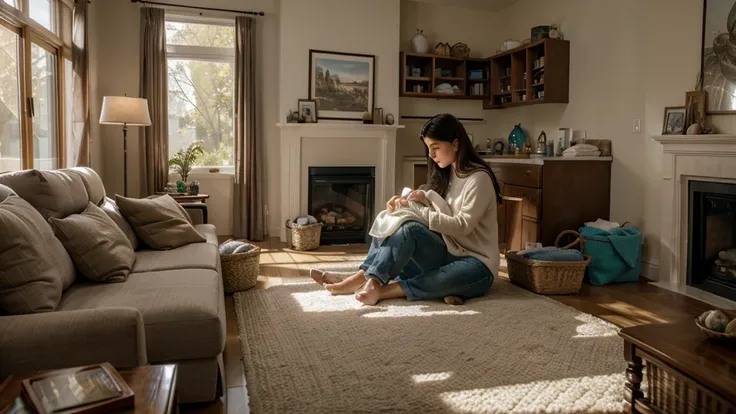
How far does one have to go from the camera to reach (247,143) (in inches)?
230

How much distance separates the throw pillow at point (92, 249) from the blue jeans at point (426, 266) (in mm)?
1415

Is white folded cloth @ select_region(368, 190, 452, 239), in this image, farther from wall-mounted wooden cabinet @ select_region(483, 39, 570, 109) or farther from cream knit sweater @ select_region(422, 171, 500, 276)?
wall-mounted wooden cabinet @ select_region(483, 39, 570, 109)

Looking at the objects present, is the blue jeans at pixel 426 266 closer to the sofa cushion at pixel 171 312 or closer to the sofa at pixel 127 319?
the sofa at pixel 127 319

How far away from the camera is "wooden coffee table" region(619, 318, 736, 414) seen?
5.08 feet

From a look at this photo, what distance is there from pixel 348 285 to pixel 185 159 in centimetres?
293

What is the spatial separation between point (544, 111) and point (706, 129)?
6.84ft

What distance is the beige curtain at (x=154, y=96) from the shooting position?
218 inches

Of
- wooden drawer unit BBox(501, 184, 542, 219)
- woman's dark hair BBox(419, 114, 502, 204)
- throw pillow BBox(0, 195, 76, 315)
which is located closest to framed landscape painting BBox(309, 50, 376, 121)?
wooden drawer unit BBox(501, 184, 542, 219)

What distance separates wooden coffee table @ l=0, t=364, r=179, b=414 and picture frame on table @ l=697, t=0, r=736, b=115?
3801 millimetres

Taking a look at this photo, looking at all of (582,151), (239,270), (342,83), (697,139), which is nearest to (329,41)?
(342,83)

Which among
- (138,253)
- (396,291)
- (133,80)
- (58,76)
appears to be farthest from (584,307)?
(133,80)

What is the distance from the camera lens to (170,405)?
123 cm

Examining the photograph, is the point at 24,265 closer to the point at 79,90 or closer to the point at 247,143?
the point at 79,90

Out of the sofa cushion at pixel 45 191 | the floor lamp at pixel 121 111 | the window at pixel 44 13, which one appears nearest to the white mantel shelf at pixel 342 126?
the floor lamp at pixel 121 111
